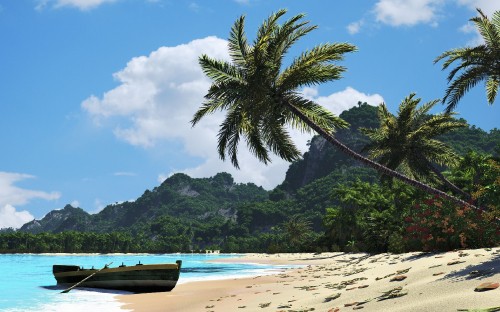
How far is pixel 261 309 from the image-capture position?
43.1 feet

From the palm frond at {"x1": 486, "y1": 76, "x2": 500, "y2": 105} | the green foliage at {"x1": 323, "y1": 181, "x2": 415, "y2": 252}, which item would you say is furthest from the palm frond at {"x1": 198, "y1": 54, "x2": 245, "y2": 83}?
the green foliage at {"x1": 323, "y1": 181, "x2": 415, "y2": 252}

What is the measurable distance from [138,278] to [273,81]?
43.0ft

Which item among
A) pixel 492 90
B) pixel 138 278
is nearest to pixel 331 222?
pixel 492 90

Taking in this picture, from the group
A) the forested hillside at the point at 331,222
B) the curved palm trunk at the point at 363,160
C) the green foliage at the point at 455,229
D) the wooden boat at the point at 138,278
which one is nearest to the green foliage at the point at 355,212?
the forested hillside at the point at 331,222

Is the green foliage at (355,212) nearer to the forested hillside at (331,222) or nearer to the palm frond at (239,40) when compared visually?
the forested hillside at (331,222)

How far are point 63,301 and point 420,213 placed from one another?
59.8 ft

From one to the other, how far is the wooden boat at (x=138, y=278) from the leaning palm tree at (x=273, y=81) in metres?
8.79

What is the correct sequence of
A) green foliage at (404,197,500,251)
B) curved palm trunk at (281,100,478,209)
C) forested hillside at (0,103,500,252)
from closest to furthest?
green foliage at (404,197,500,251)
curved palm trunk at (281,100,478,209)
forested hillside at (0,103,500,252)

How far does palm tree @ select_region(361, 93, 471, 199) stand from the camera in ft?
121

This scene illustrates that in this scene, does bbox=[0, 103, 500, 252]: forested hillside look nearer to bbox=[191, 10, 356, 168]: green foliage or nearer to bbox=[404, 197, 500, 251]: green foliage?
bbox=[404, 197, 500, 251]: green foliage

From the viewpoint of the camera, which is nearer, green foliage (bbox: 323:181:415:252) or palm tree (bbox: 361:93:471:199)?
palm tree (bbox: 361:93:471:199)

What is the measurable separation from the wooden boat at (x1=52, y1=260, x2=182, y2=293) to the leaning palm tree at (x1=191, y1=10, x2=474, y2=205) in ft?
28.9

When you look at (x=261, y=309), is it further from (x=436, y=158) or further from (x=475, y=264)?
(x=436, y=158)

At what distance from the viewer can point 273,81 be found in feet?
71.8
